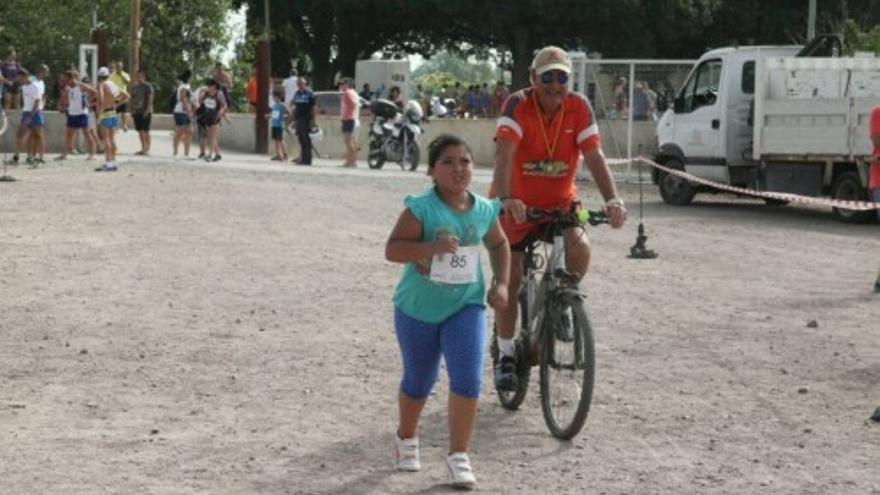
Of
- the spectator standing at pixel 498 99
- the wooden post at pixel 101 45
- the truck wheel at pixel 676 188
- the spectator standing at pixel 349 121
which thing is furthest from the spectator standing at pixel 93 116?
the spectator standing at pixel 498 99

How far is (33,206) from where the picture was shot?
2220 cm

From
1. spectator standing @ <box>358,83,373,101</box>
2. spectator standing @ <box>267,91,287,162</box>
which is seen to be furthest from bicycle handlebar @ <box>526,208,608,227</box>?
spectator standing @ <box>358,83,373,101</box>

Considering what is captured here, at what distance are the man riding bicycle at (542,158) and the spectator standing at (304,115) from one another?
2539 cm

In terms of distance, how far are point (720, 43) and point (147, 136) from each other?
33.2 meters

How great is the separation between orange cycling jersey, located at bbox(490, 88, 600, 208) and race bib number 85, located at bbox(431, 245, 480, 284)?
152 centimetres

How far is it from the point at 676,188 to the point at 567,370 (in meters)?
19.2

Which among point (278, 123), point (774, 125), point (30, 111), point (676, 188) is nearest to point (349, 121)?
point (278, 123)

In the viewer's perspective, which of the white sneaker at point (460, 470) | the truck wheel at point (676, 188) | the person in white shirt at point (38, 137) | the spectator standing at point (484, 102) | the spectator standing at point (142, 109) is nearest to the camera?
the white sneaker at point (460, 470)

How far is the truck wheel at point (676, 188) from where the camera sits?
27328 millimetres

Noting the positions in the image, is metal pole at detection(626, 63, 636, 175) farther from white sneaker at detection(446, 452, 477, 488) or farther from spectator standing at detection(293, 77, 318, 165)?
white sneaker at detection(446, 452, 477, 488)

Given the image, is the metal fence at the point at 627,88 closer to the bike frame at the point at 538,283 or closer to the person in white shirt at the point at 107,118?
the person in white shirt at the point at 107,118

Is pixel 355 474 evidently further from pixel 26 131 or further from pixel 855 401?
pixel 26 131

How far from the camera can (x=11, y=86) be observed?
129 feet

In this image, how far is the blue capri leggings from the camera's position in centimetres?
753
